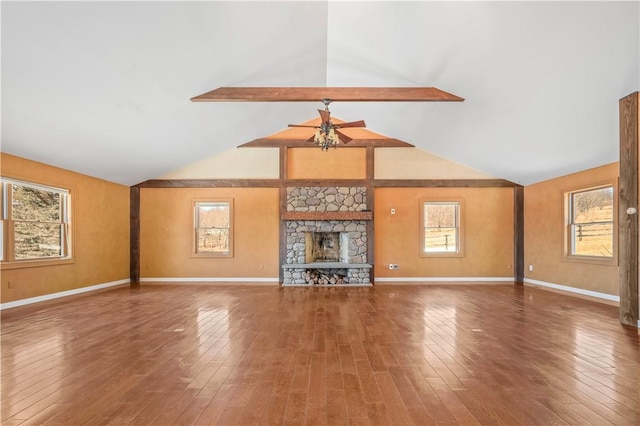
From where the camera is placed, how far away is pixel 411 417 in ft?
6.96

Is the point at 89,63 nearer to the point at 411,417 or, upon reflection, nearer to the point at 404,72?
the point at 404,72

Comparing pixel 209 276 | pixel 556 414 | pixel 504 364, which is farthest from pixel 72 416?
pixel 209 276

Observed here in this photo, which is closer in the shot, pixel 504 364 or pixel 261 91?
pixel 504 364

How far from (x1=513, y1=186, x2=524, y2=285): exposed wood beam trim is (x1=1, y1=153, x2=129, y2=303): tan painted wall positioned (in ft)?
29.2

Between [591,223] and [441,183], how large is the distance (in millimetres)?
2827

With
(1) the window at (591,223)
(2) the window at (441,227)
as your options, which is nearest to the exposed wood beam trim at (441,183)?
(2) the window at (441,227)

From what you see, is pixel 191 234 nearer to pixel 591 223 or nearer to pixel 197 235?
pixel 197 235

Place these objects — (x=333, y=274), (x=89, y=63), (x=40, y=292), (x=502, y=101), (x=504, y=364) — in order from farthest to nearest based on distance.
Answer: (x=333, y=274) < (x=40, y=292) < (x=502, y=101) < (x=89, y=63) < (x=504, y=364)

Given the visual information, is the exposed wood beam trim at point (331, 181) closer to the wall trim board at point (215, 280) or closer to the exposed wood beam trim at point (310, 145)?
the exposed wood beam trim at point (310, 145)

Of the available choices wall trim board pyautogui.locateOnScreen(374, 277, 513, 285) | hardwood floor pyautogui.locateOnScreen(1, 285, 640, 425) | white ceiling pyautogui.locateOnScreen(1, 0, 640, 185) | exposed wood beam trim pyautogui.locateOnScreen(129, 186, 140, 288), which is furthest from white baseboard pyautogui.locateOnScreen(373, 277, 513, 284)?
exposed wood beam trim pyautogui.locateOnScreen(129, 186, 140, 288)

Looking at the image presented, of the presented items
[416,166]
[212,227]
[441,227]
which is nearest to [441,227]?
[441,227]

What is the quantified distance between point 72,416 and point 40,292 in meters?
4.61

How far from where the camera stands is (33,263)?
544 cm

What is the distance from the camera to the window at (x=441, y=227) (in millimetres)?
7742
